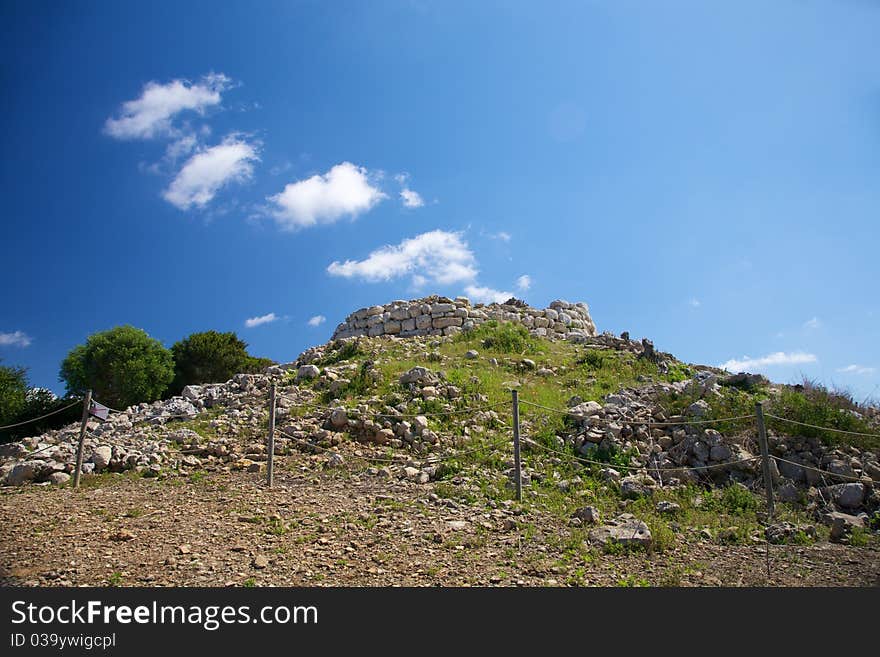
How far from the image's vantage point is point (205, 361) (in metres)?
26.3

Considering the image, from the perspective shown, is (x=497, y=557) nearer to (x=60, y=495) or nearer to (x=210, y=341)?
(x=60, y=495)

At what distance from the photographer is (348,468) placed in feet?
30.7

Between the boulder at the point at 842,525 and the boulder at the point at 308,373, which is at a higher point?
the boulder at the point at 308,373

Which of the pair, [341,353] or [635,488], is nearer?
[635,488]

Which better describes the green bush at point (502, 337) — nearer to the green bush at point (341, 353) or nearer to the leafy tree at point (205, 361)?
the green bush at point (341, 353)

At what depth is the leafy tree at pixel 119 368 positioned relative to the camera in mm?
22375

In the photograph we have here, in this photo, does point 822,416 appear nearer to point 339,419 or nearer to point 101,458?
point 339,419

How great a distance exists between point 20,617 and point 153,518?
2.43 meters

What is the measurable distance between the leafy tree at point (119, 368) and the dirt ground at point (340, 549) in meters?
15.4

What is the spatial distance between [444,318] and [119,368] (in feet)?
41.0

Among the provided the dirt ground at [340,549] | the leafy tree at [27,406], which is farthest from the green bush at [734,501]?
the leafy tree at [27,406]

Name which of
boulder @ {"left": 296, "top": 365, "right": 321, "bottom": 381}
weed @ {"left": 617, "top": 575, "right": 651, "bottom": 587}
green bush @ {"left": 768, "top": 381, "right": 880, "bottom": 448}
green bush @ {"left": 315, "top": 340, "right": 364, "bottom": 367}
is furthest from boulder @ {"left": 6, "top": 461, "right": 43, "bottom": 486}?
green bush @ {"left": 768, "top": 381, "right": 880, "bottom": 448}

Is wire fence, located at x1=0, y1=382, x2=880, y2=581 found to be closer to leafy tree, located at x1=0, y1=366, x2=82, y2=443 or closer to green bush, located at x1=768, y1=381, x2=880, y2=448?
green bush, located at x1=768, y1=381, x2=880, y2=448

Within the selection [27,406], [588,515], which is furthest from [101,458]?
[27,406]
